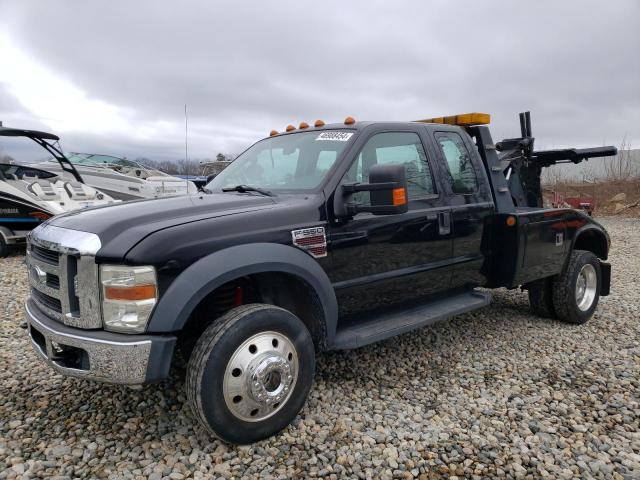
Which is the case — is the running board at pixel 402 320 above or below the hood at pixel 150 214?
below

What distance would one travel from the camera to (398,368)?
147 inches

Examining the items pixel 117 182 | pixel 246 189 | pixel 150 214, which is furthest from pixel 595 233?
pixel 117 182

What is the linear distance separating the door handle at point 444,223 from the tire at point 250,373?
4.85 ft

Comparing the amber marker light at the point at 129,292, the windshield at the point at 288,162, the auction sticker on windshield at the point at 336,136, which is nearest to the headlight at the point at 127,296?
the amber marker light at the point at 129,292

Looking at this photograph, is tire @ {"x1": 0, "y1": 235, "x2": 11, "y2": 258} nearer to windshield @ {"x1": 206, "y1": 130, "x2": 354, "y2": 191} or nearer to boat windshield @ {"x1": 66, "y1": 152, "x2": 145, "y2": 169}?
boat windshield @ {"x1": 66, "y1": 152, "x2": 145, "y2": 169}

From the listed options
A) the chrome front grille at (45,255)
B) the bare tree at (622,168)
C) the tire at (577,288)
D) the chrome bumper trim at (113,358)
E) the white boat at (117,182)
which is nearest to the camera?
the chrome bumper trim at (113,358)

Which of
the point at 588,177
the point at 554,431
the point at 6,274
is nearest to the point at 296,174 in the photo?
the point at 554,431

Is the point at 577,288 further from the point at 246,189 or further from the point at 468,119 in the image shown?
the point at 246,189

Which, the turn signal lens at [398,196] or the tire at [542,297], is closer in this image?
the turn signal lens at [398,196]

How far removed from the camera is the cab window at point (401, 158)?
3369 millimetres

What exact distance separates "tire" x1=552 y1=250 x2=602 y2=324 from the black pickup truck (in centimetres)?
32

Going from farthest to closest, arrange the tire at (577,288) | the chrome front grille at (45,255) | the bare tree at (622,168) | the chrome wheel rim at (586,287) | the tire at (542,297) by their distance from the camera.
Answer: the bare tree at (622,168)
the chrome wheel rim at (586,287)
the tire at (542,297)
the tire at (577,288)
the chrome front grille at (45,255)

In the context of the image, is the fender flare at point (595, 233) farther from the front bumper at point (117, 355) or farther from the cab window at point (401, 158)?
the front bumper at point (117, 355)

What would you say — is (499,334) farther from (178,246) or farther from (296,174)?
(178,246)
